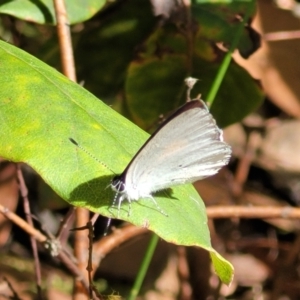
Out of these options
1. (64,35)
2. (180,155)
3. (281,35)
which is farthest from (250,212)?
(281,35)

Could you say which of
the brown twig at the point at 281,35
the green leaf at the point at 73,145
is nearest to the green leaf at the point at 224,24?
the brown twig at the point at 281,35

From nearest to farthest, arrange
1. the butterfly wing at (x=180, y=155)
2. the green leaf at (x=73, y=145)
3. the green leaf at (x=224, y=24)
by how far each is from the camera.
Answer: the green leaf at (x=73, y=145) < the butterfly wing at (x=180, y=155) < the green leaf at (x=224, y=24)

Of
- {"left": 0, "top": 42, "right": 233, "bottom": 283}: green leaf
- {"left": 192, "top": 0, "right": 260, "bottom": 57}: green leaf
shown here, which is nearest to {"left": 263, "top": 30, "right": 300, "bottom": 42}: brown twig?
{"left": 192, "top": 0, "right": 260, "bottom": 57}: green leaf

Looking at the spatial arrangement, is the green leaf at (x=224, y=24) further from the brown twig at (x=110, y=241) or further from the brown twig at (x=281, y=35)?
the brown twig at (x=110, y=241)

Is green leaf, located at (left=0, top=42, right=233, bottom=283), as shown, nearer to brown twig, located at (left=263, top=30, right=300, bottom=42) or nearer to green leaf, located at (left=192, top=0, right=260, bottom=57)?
green leaf, located at (left=192, top=0, right=260, bottom=57)

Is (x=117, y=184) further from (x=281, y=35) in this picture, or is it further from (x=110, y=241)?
(x=281, y=35)

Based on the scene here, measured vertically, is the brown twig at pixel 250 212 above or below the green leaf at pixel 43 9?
below
